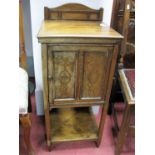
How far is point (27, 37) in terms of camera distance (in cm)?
233

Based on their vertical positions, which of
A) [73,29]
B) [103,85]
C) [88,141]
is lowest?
[88,141]

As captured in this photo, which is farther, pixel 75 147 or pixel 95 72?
pixel 75 147

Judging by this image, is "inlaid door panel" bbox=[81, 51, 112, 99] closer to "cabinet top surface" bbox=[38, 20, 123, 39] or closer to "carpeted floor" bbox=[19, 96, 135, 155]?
"cabinet top surface" bbox=[38, 20, 123, 39]

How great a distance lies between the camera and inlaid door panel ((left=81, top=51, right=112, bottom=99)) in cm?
131

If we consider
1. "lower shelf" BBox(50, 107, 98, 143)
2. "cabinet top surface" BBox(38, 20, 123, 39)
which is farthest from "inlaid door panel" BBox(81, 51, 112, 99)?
"lower shelf" BBox(50, 107, 98, 143)

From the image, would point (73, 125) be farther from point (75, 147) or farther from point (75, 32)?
point (75, 32)

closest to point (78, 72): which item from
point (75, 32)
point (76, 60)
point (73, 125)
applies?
point (76, 60)

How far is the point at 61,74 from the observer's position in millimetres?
1323

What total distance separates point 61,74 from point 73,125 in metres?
0.67

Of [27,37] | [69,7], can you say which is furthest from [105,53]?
[27,37]

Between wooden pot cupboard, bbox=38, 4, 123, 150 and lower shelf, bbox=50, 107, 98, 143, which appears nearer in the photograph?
wooden pot cupboard, bbox=38, 4, 123, 150

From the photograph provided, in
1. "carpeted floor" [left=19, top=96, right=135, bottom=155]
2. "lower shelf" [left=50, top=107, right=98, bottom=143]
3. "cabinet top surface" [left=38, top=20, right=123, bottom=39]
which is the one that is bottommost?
"carpeted floor" [left=19, top=96, right=135, bottom=155]
